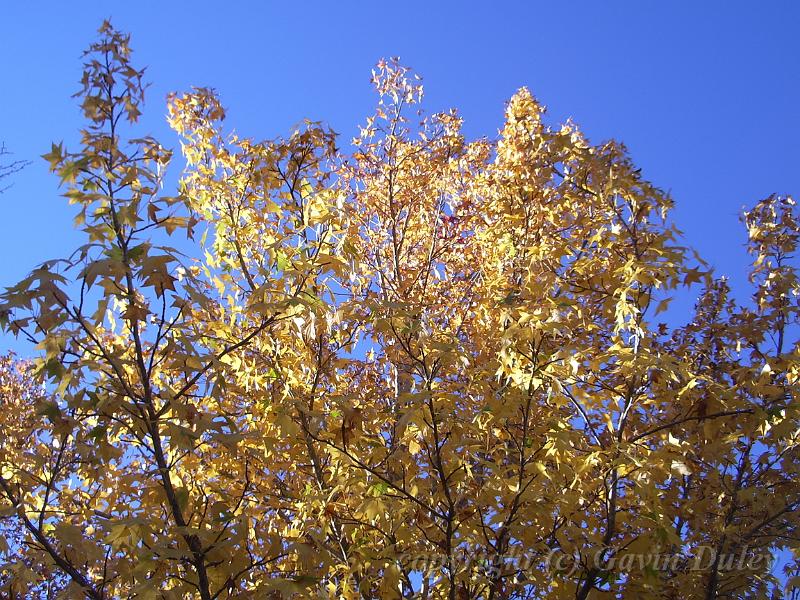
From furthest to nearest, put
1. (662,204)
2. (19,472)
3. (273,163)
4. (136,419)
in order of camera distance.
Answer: (273,163), (662,204), (19,472), (136,419)

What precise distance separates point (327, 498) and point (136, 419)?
1.30 meters

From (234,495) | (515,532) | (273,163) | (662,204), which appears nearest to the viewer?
(515,532)

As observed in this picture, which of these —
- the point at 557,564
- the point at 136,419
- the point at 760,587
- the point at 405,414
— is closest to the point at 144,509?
the point at 136,419

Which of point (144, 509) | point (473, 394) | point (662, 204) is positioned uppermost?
point (662, 204)

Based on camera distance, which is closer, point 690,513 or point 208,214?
Answer: point 690,513

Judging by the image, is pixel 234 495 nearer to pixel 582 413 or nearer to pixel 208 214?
pixel 208 214

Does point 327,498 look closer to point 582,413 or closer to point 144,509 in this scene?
point 144,509

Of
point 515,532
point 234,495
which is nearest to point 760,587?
point 515,532

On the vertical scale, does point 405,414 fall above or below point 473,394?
below

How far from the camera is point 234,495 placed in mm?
4801

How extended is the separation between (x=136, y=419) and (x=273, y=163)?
245 centimetres

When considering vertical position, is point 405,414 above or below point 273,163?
below

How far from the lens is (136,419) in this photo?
3324 millimetres

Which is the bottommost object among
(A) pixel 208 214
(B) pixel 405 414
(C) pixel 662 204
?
(B) pixel 405 414
